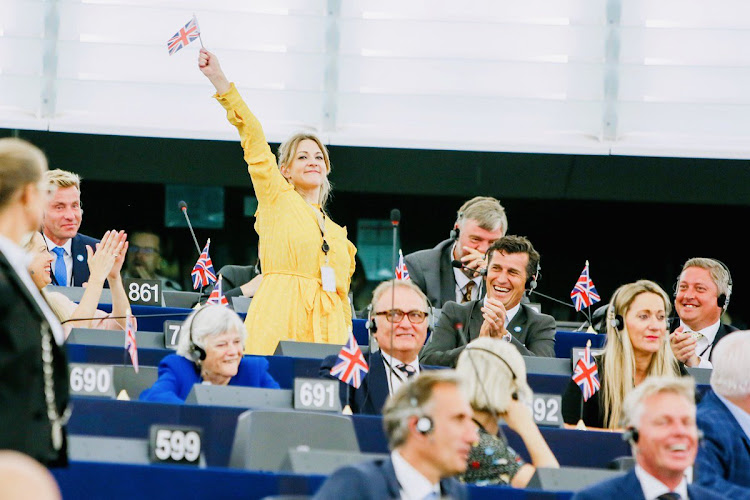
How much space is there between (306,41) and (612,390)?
656 centimetres

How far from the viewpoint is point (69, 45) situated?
38.5 feet

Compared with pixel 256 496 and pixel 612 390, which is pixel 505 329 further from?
pixel 256 496

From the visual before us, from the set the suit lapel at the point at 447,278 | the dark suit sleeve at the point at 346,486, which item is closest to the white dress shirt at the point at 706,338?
the suit lapel at the point at 447,278

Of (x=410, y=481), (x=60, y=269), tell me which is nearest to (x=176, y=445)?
(x=410, y=481)

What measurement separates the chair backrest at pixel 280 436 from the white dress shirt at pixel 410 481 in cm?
76

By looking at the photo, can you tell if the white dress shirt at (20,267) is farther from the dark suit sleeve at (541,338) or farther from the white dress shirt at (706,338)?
the white dress shirt at (706,338)

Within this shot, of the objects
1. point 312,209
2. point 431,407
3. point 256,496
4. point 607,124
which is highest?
point 607,124

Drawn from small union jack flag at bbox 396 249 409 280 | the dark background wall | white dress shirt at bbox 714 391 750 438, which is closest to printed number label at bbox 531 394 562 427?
white dress shirt at bbox 714 391 750 438

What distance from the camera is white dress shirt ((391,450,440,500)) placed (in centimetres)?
367

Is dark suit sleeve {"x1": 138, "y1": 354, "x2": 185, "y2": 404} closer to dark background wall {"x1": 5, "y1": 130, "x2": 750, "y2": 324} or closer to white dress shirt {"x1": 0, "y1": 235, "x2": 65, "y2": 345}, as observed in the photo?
white dress shirt {"x1": 0, "y1": 235, "x2": 65, "y2": 345}

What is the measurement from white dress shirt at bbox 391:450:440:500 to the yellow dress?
3161 millimetres

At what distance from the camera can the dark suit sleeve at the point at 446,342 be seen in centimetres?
614

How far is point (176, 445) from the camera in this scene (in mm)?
4250

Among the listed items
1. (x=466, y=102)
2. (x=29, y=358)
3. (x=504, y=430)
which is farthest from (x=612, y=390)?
(x=466, y=102)
